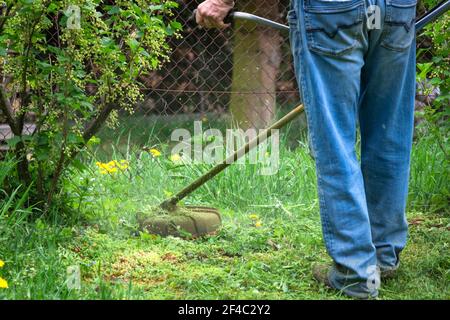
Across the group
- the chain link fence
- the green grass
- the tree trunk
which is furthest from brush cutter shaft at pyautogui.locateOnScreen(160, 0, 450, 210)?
the tree trunk

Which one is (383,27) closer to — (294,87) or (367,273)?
(367,273)

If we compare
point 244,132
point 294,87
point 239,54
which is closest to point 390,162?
point 244,132

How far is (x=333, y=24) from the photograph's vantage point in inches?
123

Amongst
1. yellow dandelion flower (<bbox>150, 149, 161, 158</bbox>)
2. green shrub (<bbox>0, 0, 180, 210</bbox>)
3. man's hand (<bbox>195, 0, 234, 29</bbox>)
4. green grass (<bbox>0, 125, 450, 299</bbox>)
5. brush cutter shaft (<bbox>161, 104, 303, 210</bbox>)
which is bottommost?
green grass (<bbox>0, 125, 450, 299</bbox>)

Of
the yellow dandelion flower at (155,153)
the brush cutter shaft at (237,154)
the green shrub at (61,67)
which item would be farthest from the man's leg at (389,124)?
the yellow dandelion flower at (155,153)

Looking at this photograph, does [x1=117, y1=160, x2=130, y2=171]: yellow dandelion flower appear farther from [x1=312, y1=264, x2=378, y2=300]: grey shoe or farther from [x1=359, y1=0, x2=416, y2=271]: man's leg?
[x1=359, y1=0, x2=416, y2=271]: man's leg

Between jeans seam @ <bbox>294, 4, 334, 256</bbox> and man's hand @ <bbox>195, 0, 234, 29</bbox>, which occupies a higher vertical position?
man's hand @ <bbox>195, 0, 234, 29</bbox>

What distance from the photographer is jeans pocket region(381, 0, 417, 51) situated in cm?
324

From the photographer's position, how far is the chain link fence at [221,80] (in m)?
7.07

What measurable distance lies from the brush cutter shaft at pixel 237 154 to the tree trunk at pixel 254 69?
8.39 ft

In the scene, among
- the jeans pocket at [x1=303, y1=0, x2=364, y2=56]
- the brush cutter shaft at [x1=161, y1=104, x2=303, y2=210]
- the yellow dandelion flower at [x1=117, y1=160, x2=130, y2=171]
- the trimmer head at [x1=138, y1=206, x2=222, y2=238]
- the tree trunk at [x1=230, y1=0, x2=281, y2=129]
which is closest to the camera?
the jeans pocket at [x1=303, y1=0, x2=364, y2=56]

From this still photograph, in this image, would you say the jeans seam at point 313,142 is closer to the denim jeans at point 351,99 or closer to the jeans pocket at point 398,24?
the denim jeans at point 351,99

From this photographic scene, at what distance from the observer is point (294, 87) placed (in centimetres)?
852

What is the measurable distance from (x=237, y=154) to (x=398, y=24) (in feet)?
4.01
